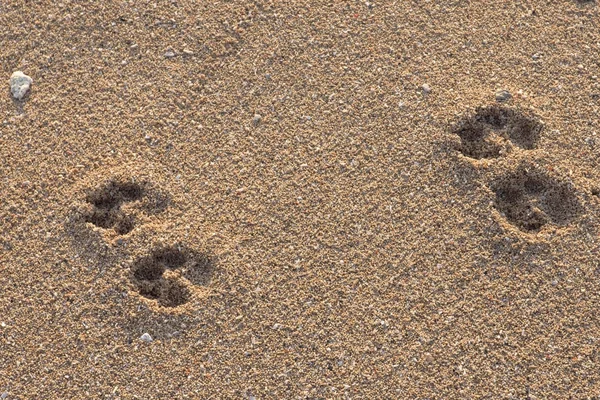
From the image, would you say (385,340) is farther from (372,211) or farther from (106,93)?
(106,93)

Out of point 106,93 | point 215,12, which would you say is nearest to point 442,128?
point 215,12

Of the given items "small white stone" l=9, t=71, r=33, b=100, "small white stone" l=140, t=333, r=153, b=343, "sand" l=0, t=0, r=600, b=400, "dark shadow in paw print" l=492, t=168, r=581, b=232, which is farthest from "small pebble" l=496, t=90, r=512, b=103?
"small white stone" l=9, t=71, r=33, b=100

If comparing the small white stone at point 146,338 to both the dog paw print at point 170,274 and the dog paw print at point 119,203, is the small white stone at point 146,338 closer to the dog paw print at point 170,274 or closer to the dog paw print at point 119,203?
the dog paw print at point 170,274

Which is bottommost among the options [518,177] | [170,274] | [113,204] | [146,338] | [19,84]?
[146,338]

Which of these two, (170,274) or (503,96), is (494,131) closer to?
(503,96)

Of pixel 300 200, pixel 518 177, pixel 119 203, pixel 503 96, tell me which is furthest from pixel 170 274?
pixel 503 96

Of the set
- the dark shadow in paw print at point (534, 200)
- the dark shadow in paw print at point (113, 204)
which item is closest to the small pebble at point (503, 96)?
the dark shadow in paw print at point (534, 200)

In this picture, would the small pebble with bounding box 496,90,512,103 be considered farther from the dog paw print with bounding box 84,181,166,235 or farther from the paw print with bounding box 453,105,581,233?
the dog paw print with bounding box 84,181,166,235
